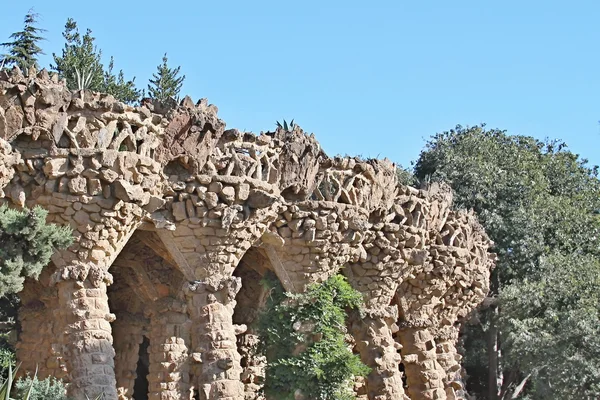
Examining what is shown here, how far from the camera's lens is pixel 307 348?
14.4 m

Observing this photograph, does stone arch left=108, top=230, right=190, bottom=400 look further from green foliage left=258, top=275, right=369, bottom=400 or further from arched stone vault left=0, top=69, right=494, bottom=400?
green foliage left=258, top=275, right=369, bottom=400

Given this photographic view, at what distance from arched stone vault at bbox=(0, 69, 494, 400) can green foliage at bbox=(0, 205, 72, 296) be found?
3.65 ft

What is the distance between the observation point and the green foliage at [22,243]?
10133 mm

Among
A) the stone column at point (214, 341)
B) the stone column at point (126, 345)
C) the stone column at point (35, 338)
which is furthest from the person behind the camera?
the stone column at point (126, 345)

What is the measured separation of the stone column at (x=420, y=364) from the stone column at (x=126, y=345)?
199 inches

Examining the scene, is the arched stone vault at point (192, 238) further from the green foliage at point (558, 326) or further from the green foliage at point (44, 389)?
the green foliage at point (558, 326)

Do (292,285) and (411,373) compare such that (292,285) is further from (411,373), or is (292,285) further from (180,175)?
(411,373)

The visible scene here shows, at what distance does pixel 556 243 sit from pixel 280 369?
1131 centimetres

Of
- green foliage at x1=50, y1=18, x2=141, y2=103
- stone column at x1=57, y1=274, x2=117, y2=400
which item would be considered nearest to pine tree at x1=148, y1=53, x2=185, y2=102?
green foliage at x1=50, y1=18, x2=141, y2=103

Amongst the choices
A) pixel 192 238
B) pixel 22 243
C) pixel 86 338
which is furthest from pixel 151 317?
pixel 22 243

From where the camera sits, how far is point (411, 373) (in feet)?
60.3

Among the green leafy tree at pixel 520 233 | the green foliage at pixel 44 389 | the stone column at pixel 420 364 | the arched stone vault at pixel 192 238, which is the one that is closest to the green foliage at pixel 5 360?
the arched stone vault at pixel 192 238

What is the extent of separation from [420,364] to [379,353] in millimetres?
2035

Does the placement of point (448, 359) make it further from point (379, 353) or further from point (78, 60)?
point (78, 60)
